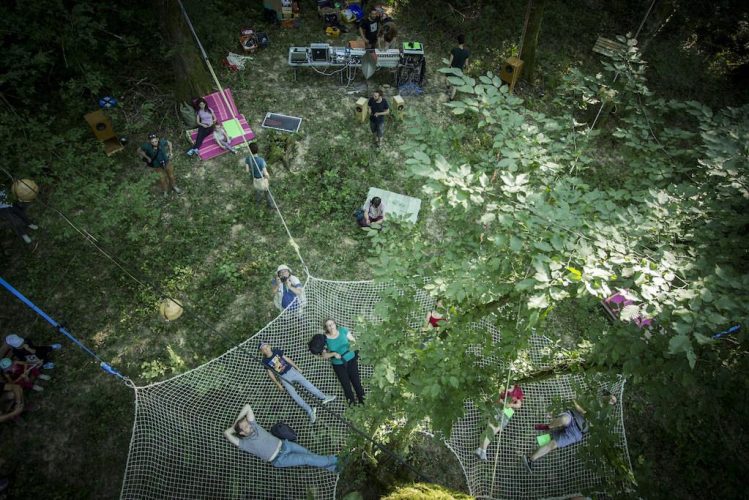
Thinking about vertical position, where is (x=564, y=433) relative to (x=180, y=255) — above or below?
above

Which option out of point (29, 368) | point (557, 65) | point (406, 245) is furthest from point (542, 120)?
point (557, 65)

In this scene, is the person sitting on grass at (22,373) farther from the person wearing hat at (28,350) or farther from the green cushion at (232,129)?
the green cushion at (232,129)

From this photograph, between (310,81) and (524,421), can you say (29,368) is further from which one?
(310,81)

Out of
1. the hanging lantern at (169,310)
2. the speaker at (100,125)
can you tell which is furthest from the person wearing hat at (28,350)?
the speaker at (100,125)

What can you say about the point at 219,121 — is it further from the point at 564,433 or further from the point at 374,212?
the point at 564,433

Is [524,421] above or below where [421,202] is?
below

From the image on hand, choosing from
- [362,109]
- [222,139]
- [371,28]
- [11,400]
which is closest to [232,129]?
[222,139]

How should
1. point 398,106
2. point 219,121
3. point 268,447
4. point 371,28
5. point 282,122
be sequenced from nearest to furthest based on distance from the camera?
point 268,447 < point 219,121 < point 282,122 < point 398,106 < point 371,28
